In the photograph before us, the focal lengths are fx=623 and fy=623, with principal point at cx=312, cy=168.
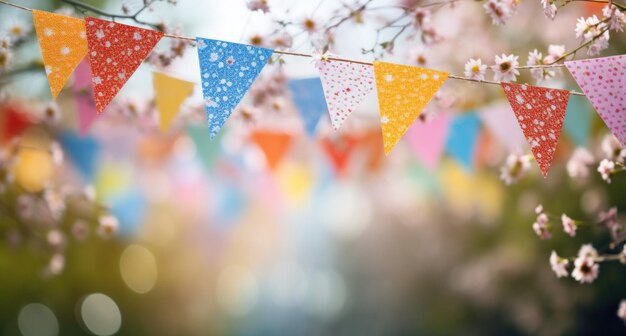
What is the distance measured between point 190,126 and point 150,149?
0.80 metres

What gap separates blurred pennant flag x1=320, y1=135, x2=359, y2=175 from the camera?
392 cm

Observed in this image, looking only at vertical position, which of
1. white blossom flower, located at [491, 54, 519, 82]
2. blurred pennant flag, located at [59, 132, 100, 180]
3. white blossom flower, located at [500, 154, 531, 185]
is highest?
white blossom flower, located at [491, 54, 519, 82]

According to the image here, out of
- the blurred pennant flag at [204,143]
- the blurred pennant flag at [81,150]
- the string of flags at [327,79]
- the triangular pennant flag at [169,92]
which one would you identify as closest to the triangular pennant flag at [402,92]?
the string of flags at [327,79]

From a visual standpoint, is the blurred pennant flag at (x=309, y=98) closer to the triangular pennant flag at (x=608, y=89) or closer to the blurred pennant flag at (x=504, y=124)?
the blurred pennant flag at (x=504, y=124)

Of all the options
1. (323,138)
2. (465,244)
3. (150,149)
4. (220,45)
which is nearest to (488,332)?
(465,244)

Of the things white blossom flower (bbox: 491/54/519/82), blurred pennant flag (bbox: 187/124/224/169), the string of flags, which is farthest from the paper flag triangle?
blurred pennant flag (bbox: 187/124/224/169)

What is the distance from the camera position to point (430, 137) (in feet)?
11.4

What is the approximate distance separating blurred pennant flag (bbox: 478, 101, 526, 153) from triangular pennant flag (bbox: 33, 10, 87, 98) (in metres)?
2.04

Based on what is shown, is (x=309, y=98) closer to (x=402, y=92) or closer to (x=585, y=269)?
(x=402, y=92)

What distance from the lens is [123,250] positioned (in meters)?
7.63

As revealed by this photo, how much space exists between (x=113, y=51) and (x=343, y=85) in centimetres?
71

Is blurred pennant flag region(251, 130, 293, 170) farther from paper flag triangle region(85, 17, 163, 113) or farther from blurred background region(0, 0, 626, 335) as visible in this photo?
paper flag triangle region(85, 17, 163, 113)

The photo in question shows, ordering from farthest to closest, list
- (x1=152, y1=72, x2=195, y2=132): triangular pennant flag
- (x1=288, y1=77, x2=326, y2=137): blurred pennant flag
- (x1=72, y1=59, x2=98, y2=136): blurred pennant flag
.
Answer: (x1=72, y1=59, x2=98, y2=136): blurred pennant flag
(x1=288, y1=77, x2=326, y2=137): blurred pennant flag
(x1=152, y1=72, x2=195, y2=132): triangular pennant flag

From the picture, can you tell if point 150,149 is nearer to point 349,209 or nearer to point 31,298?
point 31,298
